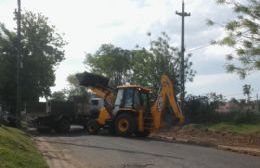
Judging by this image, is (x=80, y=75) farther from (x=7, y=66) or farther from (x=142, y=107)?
(x=7, y=66)

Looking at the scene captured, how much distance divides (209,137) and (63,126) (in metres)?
10.5

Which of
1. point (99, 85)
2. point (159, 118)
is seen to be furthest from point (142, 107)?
point (99, 85)

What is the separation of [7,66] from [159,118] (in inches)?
832

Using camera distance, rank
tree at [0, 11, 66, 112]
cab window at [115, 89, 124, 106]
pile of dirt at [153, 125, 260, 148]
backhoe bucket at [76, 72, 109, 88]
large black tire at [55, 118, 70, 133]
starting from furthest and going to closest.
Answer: tree at [0, 11, 66, 112] → large black tire at [55, 118, 70, 133] → backhoe bucket at [76, 72, 109, 88] → cab window at [115, 89, 124, 106] → pile of dirt at [153, 125, 260, 148]

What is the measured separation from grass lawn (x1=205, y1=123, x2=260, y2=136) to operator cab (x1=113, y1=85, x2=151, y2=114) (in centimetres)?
414

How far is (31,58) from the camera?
160ft

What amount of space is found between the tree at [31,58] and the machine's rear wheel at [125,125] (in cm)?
1839

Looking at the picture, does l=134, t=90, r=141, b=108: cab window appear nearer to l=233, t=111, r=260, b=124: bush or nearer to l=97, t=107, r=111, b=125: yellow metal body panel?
l=97, t=107, r=111, b=125: yellow metal body panel

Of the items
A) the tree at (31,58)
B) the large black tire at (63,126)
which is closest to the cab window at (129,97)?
the large black tire at (63,126)

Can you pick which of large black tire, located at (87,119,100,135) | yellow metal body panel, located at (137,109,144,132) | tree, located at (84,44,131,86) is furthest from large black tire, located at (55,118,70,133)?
tree, located at (84,44,131,86)

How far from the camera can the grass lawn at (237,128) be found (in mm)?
29003

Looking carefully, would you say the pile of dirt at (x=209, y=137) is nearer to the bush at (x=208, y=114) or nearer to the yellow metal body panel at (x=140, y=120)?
the yellow metal body panel at (x=140, y=120)

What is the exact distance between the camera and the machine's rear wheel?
29.5m

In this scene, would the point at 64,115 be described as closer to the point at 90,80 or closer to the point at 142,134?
the point at 90,80
